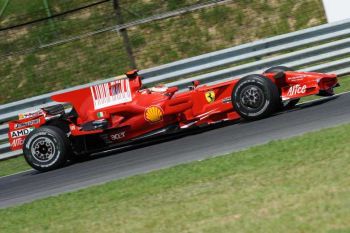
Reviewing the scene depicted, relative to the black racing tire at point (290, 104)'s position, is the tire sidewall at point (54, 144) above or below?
above

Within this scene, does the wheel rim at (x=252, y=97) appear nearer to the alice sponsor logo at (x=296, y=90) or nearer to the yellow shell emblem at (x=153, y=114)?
the alice sponsor logo at (x=296, y=90)

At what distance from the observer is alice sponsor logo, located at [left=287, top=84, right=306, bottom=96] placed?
10023 mm

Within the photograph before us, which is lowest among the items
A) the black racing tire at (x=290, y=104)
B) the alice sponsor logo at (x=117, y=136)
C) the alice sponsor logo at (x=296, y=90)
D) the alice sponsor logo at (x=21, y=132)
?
the black racing tire at (x=290, y=104)

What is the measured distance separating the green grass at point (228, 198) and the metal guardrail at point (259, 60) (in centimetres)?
516

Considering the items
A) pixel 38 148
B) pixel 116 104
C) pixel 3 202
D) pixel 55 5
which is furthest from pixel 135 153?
pixel 55 5

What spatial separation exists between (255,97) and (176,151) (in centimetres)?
140

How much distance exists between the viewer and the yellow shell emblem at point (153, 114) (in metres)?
10.5

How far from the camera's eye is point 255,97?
33.2 ft

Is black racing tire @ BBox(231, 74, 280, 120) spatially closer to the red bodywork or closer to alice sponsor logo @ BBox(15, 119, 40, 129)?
the red bodywork

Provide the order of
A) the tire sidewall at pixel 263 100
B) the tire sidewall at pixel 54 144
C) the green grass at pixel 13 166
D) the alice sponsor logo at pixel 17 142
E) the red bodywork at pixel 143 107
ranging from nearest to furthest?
the tire sidewall at pixel 263 100, the red bodywork at pixel 143 107, the tire sidewall at pixel 54 144, the alice sponsor logo at pixel 17 142, the green grass at pixel 13 166

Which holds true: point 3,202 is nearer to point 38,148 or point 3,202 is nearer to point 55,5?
point 38,148

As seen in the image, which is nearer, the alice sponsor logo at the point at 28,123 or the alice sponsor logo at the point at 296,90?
the alice sponsor logo at the point at 296,90

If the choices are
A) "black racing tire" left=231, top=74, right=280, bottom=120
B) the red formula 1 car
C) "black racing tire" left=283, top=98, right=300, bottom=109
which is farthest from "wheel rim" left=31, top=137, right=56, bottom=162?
"black racing tire" left=283, top=98, right=300, bottom=109

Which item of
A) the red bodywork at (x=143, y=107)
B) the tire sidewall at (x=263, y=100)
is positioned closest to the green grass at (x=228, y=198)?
the tire sidewall at (x=263, y=100)
